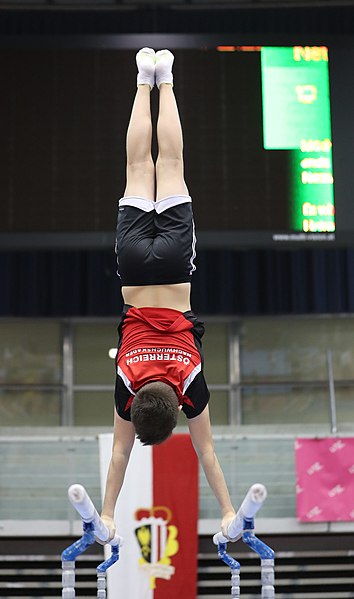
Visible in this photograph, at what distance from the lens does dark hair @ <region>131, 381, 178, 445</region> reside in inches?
163

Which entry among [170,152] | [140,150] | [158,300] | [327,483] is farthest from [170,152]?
[327,483]

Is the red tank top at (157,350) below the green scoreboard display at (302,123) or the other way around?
below

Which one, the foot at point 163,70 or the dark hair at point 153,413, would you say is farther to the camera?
the foot at point 163,70

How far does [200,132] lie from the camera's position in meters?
8.56

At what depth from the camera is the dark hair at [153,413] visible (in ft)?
13.6

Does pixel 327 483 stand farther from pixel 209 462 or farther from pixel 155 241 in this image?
pixel 155 241

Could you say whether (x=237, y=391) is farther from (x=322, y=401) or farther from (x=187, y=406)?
(x=187, y=406)

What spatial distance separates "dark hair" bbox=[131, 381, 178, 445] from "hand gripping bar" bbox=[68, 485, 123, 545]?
468 mm

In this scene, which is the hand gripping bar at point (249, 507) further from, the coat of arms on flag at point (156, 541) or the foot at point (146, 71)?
the coat of arms on flag at point (156, 541)

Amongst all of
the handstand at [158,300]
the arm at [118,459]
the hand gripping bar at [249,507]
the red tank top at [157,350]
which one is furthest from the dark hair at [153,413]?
the hand gripping bar at [249,507]

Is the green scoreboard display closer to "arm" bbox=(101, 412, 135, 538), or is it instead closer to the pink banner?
the pink banner

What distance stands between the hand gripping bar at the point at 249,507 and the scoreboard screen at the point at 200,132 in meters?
4.39

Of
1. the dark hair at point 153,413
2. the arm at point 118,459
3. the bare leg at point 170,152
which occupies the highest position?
the bare leg at point 170,152

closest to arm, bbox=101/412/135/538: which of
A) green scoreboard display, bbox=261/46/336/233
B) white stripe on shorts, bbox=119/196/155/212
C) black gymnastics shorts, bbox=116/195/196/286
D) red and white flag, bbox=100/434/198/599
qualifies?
black gymnastics shorts, bbox=116/195/196/286
